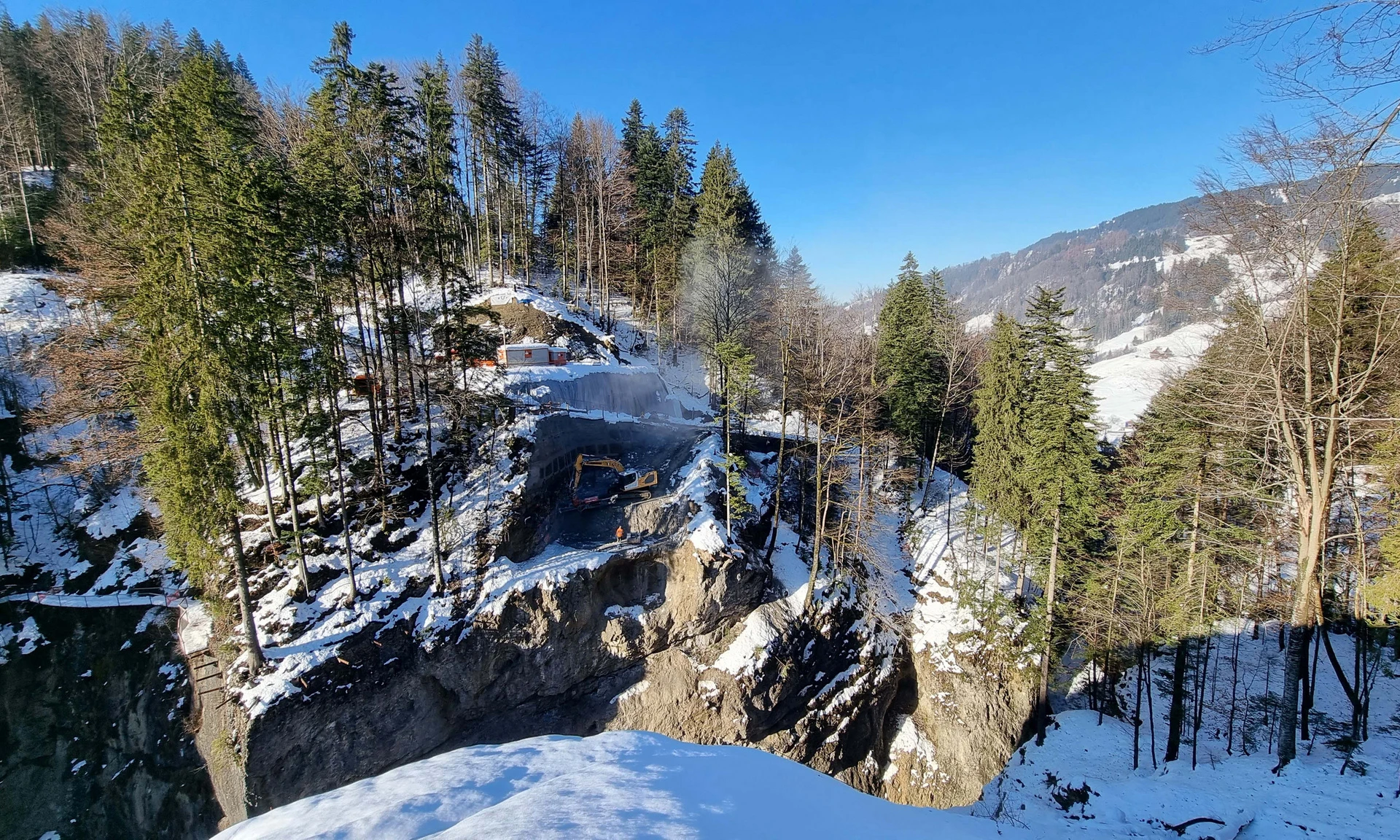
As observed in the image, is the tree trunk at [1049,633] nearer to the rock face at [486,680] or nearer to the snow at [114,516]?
the rock face at [486,680]

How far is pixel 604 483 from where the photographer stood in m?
18.8

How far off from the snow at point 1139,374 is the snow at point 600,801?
9.99 meters

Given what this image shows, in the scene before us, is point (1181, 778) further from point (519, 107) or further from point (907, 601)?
point (519, 107)

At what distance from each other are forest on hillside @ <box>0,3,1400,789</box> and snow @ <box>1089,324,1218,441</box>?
1.74 feet

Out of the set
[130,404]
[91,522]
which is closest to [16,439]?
[91,522]

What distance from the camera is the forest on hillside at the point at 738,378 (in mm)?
8219

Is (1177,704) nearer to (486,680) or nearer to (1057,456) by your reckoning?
(1057,456)

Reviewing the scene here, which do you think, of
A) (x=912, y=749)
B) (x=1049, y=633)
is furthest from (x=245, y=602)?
(x=1049, y=633)

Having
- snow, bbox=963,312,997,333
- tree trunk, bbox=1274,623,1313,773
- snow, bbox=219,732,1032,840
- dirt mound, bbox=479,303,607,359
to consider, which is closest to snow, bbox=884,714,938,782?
tree trunk, bbox=1274,623,1313,773

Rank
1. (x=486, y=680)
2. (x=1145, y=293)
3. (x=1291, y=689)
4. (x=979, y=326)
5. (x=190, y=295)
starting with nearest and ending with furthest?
(x=1145, y=293) < (x=1291, y=689) < (x=190, y=295) < (x=486, y=680) < (x=979, y=326)

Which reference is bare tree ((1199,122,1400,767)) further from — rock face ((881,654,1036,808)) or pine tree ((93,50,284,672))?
pine tree ((93,50,284,672))

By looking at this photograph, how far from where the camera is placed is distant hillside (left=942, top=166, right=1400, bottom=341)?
8.52 m

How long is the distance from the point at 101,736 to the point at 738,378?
66.4ft

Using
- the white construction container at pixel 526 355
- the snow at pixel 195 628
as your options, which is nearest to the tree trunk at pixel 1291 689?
the snow at pixel 195 628
